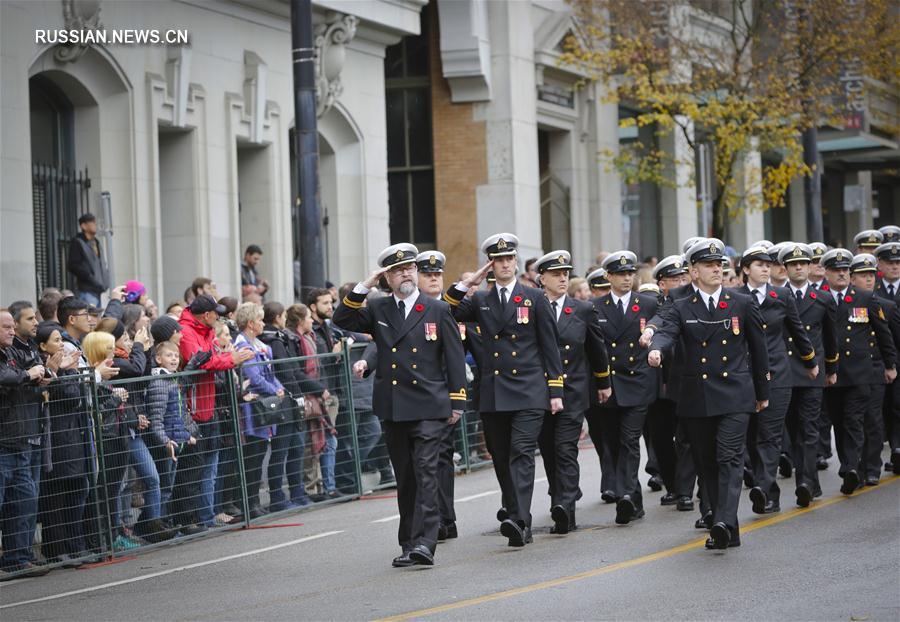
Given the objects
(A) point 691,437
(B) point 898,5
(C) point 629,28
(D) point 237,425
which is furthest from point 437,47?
(A) point 691,437

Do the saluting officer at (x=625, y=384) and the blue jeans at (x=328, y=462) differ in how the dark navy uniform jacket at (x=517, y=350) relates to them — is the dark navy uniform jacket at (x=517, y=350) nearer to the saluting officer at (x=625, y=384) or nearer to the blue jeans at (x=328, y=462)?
the saluting officer at (x=625, y=384)

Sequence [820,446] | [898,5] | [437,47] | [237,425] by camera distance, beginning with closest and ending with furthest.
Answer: [237,425] < [820,446] < [437,47] < [898,5]

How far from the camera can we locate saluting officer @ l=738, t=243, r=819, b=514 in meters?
13.1

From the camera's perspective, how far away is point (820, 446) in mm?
16031

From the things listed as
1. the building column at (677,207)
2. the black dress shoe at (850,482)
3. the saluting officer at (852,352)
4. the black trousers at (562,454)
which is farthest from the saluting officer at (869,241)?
the building column at (677,207)

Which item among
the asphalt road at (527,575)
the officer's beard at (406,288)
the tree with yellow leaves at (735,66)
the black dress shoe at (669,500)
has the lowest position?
the asphalt road at (527,575)

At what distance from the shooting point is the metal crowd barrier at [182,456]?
12500mm

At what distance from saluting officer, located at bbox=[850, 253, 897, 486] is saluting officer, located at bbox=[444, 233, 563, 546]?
3913 millimetres

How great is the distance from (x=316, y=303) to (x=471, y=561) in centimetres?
580

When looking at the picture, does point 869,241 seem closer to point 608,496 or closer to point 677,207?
point 608,496

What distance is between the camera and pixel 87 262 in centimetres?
1780

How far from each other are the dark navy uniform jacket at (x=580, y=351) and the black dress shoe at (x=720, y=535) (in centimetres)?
201

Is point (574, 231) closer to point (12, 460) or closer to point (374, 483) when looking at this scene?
point (374, 483)

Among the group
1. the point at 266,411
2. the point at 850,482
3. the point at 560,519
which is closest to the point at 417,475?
the point at 560,519
